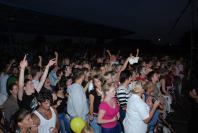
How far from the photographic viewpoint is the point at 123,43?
51.2 metres

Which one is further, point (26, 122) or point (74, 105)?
point (74, 105)

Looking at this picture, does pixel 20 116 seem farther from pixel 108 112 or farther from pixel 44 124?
pixel 108 112

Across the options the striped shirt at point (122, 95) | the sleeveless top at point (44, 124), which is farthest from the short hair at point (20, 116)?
the striped shirt at point (122, 95)

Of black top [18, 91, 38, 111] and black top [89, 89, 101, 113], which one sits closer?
black top [18, 91, 38, 111]

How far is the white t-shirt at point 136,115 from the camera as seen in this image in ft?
14.9

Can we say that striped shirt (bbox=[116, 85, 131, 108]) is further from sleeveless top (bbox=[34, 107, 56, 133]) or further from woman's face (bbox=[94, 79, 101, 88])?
sleeveless top (bbox=[34, 107, 56, 133])

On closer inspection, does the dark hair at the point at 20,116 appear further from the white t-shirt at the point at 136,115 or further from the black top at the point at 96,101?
the black top at the point at 96,101

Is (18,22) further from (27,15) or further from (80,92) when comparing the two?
(80,92)

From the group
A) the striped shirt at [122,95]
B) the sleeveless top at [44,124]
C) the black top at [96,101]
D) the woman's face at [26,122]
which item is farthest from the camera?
the striped shirt at [122,95]

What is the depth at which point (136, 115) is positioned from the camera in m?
4.64

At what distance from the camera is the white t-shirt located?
14.9 ft

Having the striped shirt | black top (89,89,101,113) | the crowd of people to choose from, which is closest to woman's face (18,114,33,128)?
the crowd of people

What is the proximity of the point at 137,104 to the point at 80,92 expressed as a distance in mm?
1255

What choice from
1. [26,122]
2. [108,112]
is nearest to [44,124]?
[26,122]
